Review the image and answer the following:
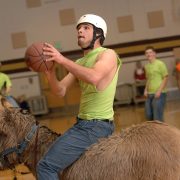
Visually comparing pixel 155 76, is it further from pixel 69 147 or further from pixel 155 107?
pixel 69 147

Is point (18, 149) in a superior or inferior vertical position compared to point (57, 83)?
inferior

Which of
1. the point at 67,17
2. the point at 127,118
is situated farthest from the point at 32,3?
the point at 127,118

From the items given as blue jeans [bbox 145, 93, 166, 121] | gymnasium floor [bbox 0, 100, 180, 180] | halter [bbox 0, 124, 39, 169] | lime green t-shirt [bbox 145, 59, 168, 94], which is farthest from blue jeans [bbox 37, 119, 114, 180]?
lime green t-shirt [bbox 145, 59, 168, 94]

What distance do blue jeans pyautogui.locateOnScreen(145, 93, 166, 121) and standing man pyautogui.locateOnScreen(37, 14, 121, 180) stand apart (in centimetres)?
559

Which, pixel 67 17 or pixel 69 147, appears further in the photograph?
pixel 67 17

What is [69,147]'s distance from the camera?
11.9 ft

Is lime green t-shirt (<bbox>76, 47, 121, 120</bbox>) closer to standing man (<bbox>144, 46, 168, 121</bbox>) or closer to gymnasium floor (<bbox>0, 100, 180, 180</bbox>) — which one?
gymnasium floor (<bbox>0, 100, 180, 180</bbox>)

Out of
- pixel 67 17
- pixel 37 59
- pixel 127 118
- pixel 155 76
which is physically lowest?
pixel 127 118

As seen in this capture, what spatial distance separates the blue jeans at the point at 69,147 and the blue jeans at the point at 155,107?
568 centimetres

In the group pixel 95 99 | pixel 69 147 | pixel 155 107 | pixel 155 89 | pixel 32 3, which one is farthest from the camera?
pixel 32 3

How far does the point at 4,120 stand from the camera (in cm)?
383

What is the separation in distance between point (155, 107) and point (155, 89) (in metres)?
0.44

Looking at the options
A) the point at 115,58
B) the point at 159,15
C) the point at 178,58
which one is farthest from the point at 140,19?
the point at 115,58

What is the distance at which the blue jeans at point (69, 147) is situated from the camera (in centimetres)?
358
